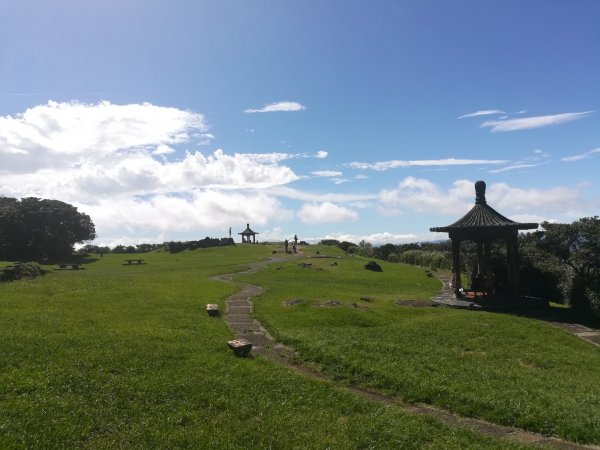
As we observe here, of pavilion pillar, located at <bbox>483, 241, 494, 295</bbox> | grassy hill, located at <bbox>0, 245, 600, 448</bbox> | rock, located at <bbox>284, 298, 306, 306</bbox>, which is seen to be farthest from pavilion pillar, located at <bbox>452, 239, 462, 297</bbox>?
rock, located at <bbox>284, 298, 306, 306</bbox>

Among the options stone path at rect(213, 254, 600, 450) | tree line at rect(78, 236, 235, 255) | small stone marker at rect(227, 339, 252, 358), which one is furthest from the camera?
tree line at rect(78, 236, 235, 255)

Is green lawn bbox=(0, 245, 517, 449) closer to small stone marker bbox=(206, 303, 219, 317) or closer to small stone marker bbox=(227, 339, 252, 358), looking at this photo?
small stone marker bbox=(227, 339, 252, 358)

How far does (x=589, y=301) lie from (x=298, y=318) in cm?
1585

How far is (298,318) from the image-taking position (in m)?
17.8

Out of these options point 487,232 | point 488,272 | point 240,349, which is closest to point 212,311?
point 240,349

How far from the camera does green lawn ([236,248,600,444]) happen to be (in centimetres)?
905

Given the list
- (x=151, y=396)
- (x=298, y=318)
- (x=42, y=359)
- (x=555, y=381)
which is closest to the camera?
(x=151, y=396)

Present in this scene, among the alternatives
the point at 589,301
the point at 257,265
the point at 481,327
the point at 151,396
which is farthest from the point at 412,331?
the point at 257,265

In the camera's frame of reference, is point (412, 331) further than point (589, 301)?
No

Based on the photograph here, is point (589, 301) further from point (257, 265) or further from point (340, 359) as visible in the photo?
point (257, 265)

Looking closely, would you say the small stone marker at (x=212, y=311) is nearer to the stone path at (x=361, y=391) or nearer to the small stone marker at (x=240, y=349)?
the stone path at (x=361, y=391)

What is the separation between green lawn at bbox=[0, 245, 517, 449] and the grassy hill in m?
0.03

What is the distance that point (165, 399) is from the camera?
8.90 m

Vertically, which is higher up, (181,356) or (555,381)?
(181,356)
